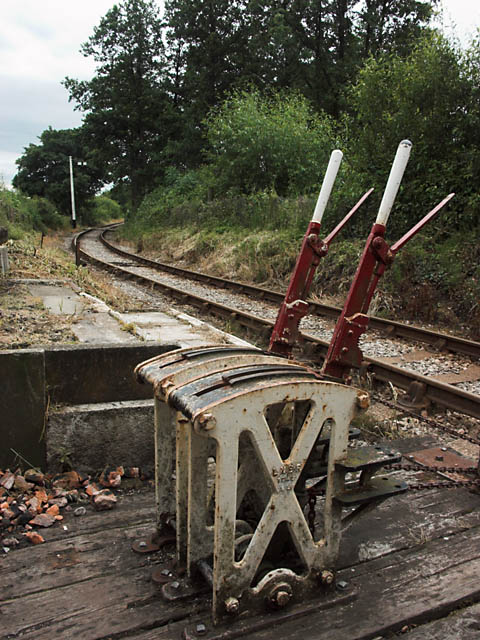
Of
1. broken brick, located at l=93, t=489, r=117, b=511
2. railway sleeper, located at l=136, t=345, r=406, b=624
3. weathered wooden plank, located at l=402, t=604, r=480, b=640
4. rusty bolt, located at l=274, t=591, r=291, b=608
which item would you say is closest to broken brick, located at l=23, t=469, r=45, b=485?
broken brick, located at l=93, t=489, r=117, b=511

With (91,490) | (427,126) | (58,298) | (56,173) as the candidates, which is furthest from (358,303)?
(56,173)

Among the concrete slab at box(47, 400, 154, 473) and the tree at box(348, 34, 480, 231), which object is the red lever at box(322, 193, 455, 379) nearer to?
the concrete slab at box(47, 400, 154, 473)

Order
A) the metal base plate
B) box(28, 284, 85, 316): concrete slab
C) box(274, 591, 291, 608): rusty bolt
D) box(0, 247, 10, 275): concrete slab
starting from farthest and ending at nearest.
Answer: box(0, 247, 10, 275): concrete slab
box(28, 284, 85, 316): concrete slab
box(274, 591, 291, 608): rusty bolt
the metal base plate

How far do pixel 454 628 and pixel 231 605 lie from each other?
2.91 ft

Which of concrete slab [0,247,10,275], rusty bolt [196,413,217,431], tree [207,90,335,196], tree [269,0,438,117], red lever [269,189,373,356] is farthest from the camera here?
tree [269,0,438,117]

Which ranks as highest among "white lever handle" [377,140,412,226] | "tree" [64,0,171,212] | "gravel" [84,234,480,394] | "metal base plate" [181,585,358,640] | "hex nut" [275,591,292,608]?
"tree" [64,0,171,212]

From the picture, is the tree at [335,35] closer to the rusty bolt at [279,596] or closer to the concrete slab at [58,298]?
the concrete slab at [58,298]

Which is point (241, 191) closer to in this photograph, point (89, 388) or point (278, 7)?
point (89, 388)

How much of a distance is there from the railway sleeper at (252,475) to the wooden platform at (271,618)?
0.14m

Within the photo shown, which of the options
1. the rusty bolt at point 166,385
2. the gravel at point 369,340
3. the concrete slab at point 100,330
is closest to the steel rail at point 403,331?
the gravel at point 369,340

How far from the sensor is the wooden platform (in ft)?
6.65

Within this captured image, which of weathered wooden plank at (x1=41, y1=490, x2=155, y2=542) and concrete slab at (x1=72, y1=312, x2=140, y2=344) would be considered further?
concrete slab at (x1=72, y1=312, x2=140, y2=344)

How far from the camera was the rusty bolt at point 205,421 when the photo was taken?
73.0 inches

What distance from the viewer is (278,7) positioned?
34906 millimetres
